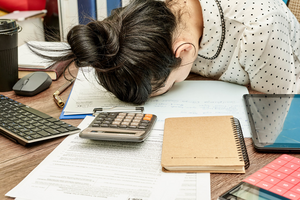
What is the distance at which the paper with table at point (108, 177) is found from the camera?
1.31 feet

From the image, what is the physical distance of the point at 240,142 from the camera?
0.50 m

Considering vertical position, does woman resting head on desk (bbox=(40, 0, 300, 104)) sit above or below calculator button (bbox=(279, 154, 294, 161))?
above

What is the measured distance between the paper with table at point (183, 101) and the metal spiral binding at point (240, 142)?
3cm

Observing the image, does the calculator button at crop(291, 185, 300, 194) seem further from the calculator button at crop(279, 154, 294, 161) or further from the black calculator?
the black calculator

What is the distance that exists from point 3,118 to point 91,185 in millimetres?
322

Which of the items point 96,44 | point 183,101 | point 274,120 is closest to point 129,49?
point 96,44

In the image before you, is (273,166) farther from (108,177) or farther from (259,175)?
(108,177)


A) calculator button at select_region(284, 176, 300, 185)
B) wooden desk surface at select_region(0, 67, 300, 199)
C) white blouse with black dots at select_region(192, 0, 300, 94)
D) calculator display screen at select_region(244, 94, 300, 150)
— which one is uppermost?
white blouse with black dots at select_region(192, 0, 300, 94)

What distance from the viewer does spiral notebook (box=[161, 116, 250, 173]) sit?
0.44 meters

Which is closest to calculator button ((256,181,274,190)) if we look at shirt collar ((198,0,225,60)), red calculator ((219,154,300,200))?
red calculator ((219,154,300,200))

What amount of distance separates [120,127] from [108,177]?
13 centimetres

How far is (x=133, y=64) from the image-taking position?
596mm

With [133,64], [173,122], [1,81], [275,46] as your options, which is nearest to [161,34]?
[133,64]

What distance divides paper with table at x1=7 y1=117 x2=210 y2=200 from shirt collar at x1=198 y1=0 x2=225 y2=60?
1.45 feet
